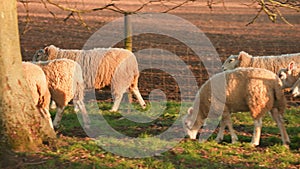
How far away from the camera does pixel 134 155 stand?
6754mm

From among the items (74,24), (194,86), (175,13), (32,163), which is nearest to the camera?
(32,163)

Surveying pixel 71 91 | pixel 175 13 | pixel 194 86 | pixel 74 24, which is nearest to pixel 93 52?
pixel 71 91

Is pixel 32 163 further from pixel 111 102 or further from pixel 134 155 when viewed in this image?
pixel 111 102

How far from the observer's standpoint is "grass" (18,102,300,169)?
643 centimetres

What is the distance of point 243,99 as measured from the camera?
7.64 m

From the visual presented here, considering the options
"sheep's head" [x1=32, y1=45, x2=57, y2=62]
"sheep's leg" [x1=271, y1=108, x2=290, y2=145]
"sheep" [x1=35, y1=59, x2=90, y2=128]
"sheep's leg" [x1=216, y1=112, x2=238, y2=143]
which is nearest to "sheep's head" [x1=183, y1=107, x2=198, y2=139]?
"sheep's leg" [x1=216, y1=112, x2=238, y2=143]

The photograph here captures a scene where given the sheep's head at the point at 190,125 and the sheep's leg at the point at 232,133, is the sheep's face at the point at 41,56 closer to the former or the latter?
the sheep's head at the point at 190,125

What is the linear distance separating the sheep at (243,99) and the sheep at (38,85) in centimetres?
208

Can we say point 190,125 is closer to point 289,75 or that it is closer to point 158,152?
point 158,152

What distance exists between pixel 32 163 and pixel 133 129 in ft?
7.73

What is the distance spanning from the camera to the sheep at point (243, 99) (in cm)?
748

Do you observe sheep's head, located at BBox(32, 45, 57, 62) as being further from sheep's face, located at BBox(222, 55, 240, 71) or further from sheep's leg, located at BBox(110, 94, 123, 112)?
sheep's face, located at BBox(222, 55, 240, 71)

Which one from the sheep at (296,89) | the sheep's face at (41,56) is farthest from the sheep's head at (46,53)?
the sheep at (296,89)

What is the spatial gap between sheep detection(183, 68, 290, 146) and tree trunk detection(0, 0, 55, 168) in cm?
246
